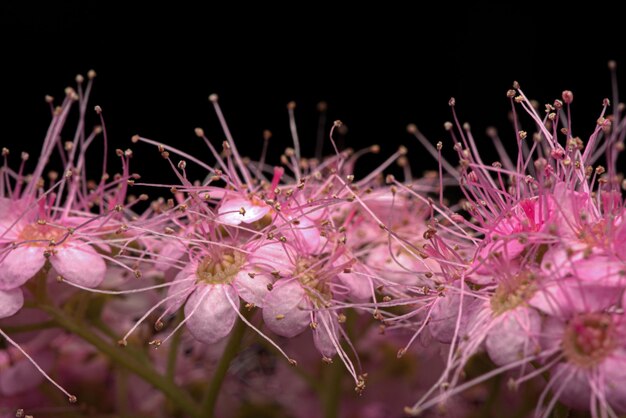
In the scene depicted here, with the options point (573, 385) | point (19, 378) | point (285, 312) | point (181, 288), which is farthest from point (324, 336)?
point (19, 378)

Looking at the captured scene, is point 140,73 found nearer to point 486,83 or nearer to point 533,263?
point 486,83

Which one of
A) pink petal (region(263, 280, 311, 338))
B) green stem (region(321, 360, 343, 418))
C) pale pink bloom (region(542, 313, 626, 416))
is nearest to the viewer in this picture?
pale pink bloom (region(542, 313, 626, 416))

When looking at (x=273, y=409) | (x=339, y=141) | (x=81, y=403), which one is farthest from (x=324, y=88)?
(x=81, y=403)

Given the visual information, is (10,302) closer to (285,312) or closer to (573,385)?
(285,312)

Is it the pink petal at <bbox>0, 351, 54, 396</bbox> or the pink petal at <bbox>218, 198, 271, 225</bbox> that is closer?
the pink petal at <bbox>218, 198, 271, 225</bbox>

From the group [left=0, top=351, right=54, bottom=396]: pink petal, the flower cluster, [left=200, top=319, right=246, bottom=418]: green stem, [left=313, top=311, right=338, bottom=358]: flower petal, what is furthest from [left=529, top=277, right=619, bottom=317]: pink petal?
[left=0, top=351, right=54, bottom=396]: pink petal

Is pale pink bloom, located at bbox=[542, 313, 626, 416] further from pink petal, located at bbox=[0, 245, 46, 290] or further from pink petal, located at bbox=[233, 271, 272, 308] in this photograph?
pink petal, located at bbox=[0, 245, 46, 290]

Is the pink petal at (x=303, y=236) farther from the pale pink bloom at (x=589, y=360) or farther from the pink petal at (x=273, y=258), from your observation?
the pale pink bloom at (x=589, y=360)
